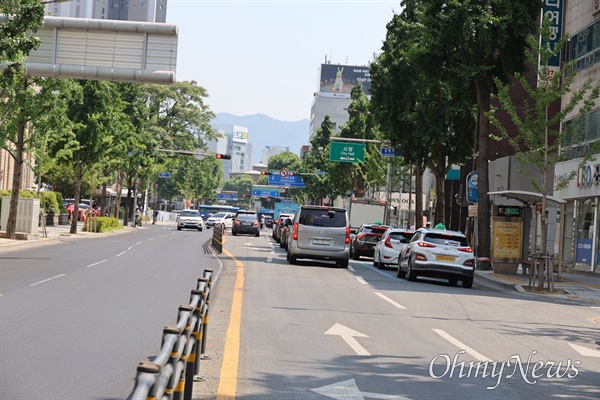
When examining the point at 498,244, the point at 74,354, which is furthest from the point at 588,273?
the point at 74,354

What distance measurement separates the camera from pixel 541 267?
87.9ft

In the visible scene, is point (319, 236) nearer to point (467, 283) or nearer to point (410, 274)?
point (410, 274)

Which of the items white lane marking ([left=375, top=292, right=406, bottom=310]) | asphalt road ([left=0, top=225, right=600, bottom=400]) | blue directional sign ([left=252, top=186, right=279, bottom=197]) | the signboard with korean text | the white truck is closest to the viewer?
asphalt road ([left=0, top=225, right=600, bottom=400])

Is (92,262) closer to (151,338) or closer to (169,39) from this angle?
(169,39)

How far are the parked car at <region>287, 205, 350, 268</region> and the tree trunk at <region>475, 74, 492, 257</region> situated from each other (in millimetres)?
8042

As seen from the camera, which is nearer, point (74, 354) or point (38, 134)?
point (74, 354)

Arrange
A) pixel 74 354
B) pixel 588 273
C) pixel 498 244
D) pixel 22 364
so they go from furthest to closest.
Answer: pixel 588 273 → pixel 498 244 → pixel 74 354 → pixel 22 364

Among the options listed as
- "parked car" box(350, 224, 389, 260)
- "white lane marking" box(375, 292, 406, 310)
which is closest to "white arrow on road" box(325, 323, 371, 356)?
"white lane marking" box(375, 292, 406, 310)

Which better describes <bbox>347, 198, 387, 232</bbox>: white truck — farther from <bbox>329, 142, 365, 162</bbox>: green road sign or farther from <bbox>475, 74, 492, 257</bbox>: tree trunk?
<bbox>475, 74, 492, 257</bbox>: tree trunk

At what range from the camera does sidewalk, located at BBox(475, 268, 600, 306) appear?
84.8 ft

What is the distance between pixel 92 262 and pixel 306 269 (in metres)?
6.58

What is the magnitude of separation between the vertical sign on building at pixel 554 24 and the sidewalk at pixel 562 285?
31.3ft

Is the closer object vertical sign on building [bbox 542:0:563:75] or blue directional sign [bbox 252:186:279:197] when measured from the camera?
vertical sign on building [bbox 542:0:563:75]

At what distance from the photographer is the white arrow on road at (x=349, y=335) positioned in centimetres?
1169
